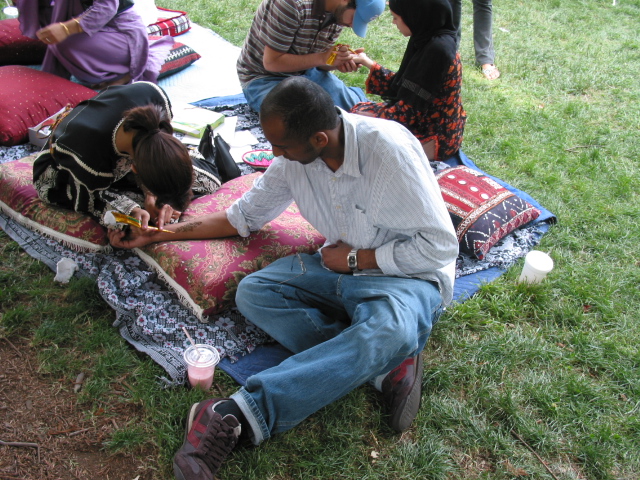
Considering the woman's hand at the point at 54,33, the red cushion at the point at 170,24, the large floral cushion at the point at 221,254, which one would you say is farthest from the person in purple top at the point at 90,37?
the large floral cushion at the point at 221,254

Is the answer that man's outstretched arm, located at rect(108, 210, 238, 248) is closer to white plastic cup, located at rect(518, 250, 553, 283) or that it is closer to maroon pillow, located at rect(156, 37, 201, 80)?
white plastic cup, located at rect(518, 250, 553, 283)

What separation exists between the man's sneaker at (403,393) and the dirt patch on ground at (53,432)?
1.04 meters

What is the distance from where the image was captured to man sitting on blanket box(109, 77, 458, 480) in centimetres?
212

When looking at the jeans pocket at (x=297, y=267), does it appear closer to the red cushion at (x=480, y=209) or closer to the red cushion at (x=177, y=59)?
the red cushion at (x=480, y=209)

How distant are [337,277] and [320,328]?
0.26 meters

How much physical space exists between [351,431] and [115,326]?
131 centimetres

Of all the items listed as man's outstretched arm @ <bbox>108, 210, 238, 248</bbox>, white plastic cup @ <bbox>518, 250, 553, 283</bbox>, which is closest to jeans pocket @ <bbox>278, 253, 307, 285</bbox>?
man's outstretched arm @ <bbox>108, 210, 238, 248</bbox>

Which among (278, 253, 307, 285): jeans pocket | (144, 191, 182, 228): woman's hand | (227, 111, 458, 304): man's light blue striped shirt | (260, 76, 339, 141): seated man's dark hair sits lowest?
(144, 191, 182, 228): woman's hand

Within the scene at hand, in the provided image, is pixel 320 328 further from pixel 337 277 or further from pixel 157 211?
pixel 157 211

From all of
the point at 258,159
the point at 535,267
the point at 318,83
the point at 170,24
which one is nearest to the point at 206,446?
the point at 535,267

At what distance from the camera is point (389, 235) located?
250 centimetres

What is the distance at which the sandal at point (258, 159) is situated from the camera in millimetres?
4094

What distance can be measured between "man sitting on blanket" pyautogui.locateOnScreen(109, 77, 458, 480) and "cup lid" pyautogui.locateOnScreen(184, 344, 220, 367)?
0.21m

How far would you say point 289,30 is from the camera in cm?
397
